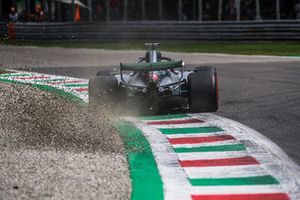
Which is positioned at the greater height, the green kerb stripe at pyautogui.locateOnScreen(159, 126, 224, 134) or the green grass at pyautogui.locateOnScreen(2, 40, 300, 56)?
the green grass at pyautogui.locateOnScreen(2, 40, 300, 56)

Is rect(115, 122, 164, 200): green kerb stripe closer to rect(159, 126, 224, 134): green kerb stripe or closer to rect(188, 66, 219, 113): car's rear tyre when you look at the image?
rect(159, 126, 224, 134): green kerb stripe

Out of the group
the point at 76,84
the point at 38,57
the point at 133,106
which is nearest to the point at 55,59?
the point at 38,57

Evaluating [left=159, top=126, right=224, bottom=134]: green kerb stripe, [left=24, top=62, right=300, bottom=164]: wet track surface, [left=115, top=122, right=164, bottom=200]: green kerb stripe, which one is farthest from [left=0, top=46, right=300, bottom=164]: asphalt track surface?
[left=115, top=122, right=164, bottom=200]: green kerb stripe

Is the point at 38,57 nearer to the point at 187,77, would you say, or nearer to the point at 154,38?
the point at 154,38

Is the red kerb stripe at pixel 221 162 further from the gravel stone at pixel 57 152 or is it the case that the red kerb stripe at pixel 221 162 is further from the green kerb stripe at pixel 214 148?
the gravel stone at pixel 57 152

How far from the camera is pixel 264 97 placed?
1087cm

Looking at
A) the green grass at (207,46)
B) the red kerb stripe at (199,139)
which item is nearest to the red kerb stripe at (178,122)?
the red kerb stripe at (199,139)

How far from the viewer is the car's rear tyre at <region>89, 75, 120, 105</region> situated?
9234mm

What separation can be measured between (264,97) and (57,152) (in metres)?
5.09

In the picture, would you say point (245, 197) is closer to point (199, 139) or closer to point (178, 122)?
point (199, 139)

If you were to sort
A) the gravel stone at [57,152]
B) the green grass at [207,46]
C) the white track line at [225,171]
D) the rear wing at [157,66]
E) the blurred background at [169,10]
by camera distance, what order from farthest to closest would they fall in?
the blurred background at [169,10]
the green grass at [207,46]
the rear wing at [157,66]
the white track line at [225,171]
the gravel stone at [57,152]

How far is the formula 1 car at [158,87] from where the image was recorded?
9.09 meters

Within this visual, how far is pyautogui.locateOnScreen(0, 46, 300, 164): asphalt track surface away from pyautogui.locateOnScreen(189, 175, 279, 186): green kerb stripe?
2.55 ft

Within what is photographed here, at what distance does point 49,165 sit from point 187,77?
12.3ft
